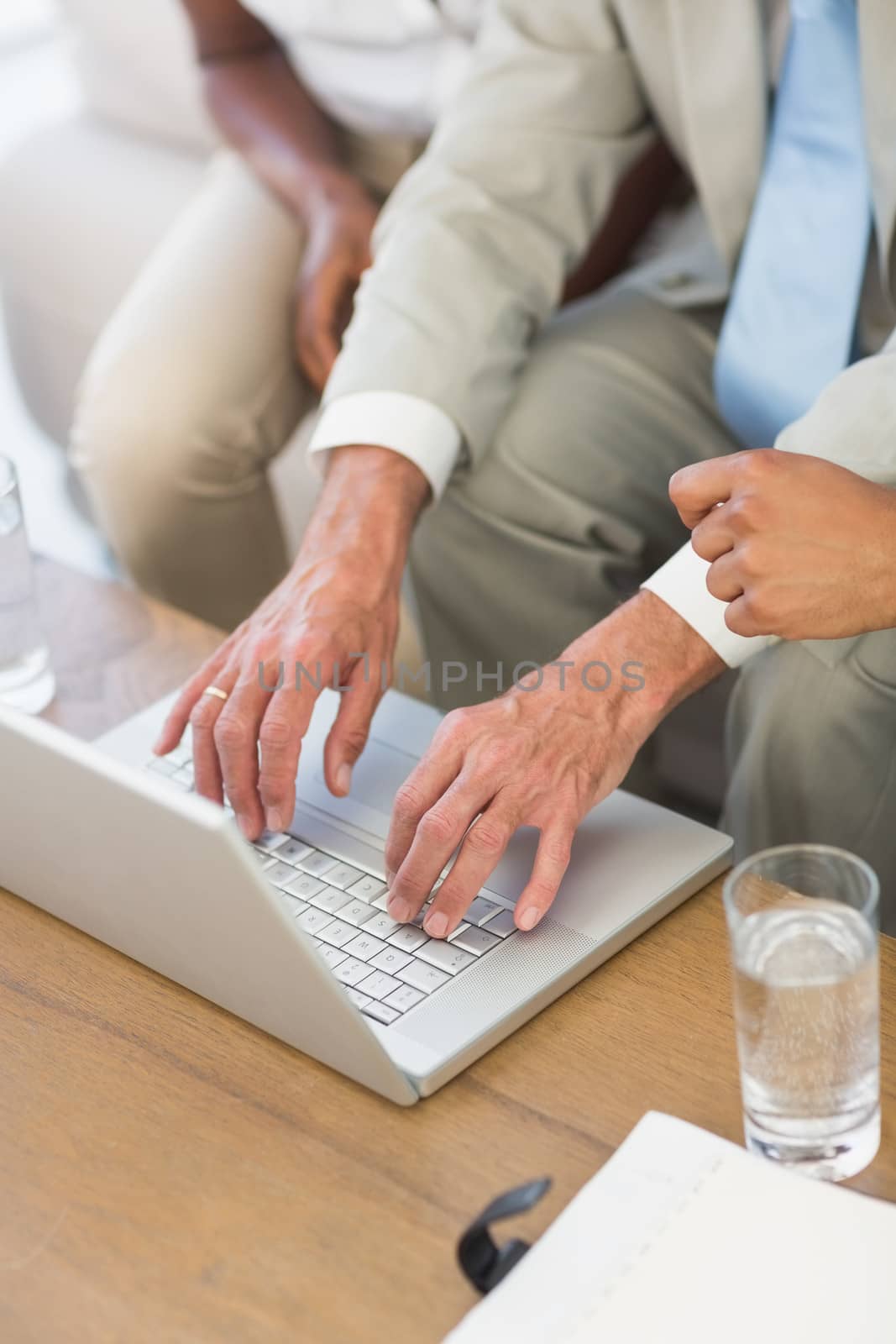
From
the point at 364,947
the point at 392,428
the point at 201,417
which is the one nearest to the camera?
the point at 364,947

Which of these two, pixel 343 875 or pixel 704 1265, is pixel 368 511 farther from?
pixel 704 1265

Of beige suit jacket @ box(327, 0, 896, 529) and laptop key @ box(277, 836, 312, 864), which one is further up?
beige suit jacket @ box(327, 0, 896, 529)

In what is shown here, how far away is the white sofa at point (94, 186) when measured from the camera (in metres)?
2.06

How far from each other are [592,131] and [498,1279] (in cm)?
104

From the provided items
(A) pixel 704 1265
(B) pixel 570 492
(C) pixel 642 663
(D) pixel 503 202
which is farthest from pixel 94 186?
(A) pixel 704 1265

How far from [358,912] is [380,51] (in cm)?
120

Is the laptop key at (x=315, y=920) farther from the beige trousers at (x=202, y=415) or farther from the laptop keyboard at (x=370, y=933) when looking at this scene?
the beige trousers at (x=202, y=415)

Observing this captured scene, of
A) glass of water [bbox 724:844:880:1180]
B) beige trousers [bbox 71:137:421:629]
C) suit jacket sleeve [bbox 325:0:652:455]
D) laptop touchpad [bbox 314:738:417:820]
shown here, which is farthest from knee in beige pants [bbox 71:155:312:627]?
glass of water [bbox 724:844:880:1180]

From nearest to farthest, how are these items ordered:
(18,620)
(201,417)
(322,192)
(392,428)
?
(18,620) → (392,428) → (201,417) → (322,192)

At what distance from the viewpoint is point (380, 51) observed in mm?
1695

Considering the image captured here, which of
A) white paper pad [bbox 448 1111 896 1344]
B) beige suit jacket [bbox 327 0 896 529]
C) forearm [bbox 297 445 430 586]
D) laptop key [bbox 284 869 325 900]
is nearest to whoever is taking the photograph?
white paper pad [bbox 448 1111 896 1344]

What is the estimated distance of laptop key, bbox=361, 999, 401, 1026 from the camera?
0.75m

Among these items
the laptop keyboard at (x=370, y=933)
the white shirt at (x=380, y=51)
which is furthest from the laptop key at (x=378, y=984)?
the white shirt at (x=380, y=51)

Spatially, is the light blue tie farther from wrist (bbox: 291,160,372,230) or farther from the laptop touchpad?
wrist (bbox: 291,160,372,230)
